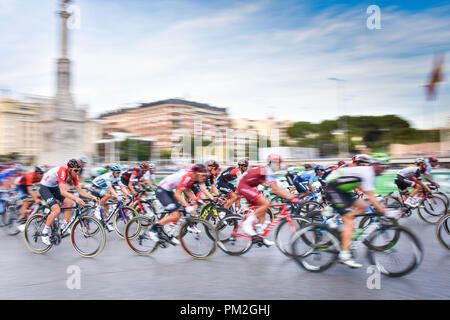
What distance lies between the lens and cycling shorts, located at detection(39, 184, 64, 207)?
748cm

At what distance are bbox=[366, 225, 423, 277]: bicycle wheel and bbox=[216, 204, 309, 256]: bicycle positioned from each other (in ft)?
4.49

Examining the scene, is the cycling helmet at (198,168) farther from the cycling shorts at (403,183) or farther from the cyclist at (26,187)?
the cycling shorts at (403,183)

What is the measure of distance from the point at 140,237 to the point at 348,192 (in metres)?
3.70

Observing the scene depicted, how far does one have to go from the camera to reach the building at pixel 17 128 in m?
93.2

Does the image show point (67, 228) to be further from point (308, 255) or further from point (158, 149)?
point (158, 149)

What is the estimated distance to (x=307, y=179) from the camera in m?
10.9

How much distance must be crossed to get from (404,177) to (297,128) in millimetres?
76202

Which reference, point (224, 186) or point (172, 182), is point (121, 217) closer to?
point (172, 182)

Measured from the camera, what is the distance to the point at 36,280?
5.48m

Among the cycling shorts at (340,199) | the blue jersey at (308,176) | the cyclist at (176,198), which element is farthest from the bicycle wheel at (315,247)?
the blue jersey at (308,176)

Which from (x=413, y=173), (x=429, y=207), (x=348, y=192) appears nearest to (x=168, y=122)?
(x=413, y=173)

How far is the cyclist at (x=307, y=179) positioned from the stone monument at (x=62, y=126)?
72.9 feet
